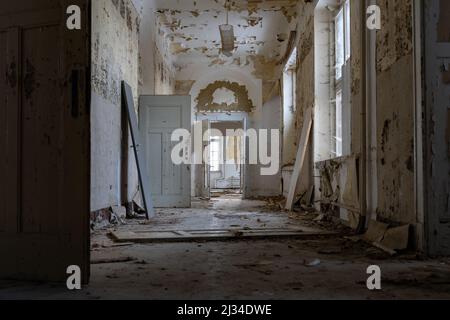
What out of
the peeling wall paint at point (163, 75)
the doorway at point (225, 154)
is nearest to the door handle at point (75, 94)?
the peeling wall paint at point (163, 75)

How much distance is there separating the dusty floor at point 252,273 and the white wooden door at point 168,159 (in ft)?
14.6

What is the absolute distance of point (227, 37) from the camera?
1088cm

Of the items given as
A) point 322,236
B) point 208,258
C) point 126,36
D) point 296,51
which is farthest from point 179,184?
point 208,258

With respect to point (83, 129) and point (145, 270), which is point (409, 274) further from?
point (83, 129)

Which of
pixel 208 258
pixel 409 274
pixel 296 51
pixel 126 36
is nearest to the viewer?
pixel 409 274

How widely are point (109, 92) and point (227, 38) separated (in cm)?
571

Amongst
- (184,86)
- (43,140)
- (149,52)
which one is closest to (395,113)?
(43,140)

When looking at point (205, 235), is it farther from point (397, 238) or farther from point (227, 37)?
point (227, 37)

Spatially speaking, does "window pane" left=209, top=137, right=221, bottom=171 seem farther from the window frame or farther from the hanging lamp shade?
the hanging lamp shade

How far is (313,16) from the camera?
24.3 feet

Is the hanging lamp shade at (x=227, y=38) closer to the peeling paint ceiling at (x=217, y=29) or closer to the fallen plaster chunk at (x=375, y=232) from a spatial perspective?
the peeling paint ceiling at (x=217, y=29)

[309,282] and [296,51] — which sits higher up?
[296,51]

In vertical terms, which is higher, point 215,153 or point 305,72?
point 305,72
